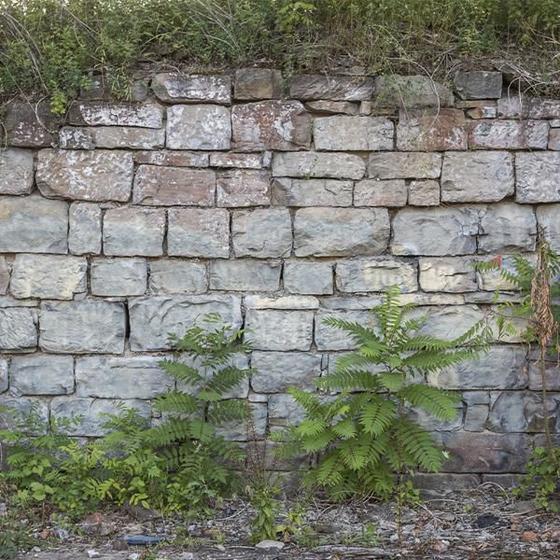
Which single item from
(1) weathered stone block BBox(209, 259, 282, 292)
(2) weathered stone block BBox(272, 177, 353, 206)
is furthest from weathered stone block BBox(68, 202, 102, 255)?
(2) weathered stone block BBox(272, 177, 353, 206)

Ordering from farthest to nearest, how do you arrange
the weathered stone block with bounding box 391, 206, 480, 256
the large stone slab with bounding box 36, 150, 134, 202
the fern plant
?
the weathered stone block with bounding box 391, 206, 480, 256 < the large stone slab with bounding box 36, 150, 134, 202 < the fern plant

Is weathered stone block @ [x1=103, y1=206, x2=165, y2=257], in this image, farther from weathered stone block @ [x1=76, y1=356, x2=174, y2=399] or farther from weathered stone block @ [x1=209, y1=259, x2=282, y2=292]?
weathered stone block @ [x1=76, y1=356, x2=174, y2=399]

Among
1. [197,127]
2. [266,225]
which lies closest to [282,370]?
[266,225]

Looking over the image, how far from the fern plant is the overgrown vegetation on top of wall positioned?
150 centimetres

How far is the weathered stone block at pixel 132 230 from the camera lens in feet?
16.3

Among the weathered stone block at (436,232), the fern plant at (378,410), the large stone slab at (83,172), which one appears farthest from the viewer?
the weathered stone block at (436,232)

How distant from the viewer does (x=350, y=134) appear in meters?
4.96

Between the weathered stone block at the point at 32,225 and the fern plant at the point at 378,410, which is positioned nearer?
the fern plant at the point at 378,410

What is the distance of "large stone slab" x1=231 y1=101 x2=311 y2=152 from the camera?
4.94 meters

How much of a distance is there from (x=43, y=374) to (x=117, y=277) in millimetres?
744

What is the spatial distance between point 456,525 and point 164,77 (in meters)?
3.09

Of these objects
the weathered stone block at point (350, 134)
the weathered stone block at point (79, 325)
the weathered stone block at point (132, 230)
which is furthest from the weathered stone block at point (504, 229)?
the weathered stone block at point (79, 325)

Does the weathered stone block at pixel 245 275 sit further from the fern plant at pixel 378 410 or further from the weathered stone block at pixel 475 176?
the weathered stone block at pixel 475 176

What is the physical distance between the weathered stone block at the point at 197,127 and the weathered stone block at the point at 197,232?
15.5 inches
